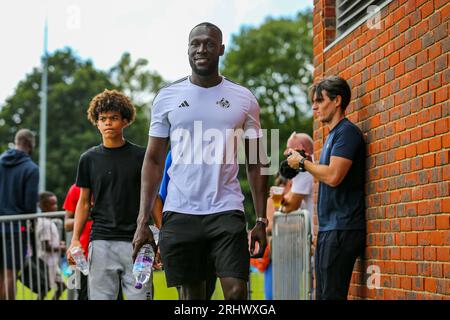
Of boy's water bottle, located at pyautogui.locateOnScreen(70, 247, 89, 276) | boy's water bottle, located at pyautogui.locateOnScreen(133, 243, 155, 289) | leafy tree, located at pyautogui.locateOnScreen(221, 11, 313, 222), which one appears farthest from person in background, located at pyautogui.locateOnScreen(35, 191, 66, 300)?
leafy tree, located at pyautogui.locateOnScreen(221, 11, 313, 222)

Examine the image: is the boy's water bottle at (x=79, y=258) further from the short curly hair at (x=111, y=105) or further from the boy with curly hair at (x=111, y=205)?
the short curly hair at (x=111, y=105)

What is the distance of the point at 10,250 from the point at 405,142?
594 cm

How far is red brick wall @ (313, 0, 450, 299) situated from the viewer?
6234mm

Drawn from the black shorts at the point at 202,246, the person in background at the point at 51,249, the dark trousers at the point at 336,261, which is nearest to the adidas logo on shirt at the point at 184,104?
the black shorts at the point at 202,246

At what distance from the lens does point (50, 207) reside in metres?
14.4

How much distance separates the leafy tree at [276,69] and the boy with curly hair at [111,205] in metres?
48.5

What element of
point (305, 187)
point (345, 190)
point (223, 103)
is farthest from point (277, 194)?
point (223, 103)

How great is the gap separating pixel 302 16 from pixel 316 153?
56.5 meters

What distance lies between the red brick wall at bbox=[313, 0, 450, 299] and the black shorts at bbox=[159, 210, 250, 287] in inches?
49.1

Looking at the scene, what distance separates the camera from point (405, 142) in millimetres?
6957

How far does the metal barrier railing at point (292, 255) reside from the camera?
925 centimetres

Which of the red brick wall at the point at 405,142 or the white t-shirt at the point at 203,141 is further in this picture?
the red brick wall at the point at 405,142

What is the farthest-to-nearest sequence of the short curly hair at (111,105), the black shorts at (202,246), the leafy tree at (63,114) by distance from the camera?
1. the leafy tree at (63,114)
2. the short curly hair at (111,105)
3. the black shorts at (202,246)
